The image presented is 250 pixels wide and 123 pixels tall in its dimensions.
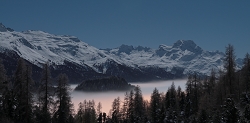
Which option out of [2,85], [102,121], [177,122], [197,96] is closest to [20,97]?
[2,85]

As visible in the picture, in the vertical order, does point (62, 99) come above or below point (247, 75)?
below

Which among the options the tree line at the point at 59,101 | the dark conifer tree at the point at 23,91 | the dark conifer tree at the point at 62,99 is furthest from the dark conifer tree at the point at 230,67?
the dark conifer tree at the point at 23,91

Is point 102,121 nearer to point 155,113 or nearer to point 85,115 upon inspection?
point 85,115

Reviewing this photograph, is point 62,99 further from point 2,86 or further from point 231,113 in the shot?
point 231,113

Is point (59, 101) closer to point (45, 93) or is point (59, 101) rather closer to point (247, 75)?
point (45, 93)

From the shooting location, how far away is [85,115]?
10281 cm

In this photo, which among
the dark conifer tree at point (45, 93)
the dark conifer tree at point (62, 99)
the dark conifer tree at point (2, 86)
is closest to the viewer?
the dark conifer tree at point (2, 86)

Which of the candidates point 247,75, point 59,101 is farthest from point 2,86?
point 247,75

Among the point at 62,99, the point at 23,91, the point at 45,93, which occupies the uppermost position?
the point at 23,91

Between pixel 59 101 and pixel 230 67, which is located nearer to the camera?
pixel 59 101

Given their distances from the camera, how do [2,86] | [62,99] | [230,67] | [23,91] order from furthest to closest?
[230,67], [62,99], [23,91], [2,86]

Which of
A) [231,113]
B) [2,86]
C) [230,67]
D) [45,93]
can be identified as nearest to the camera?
[231,113]

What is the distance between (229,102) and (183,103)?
178ft

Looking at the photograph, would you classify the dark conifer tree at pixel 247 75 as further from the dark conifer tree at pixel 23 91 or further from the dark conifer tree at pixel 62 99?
the dark conifer tree at pixel 23 91
